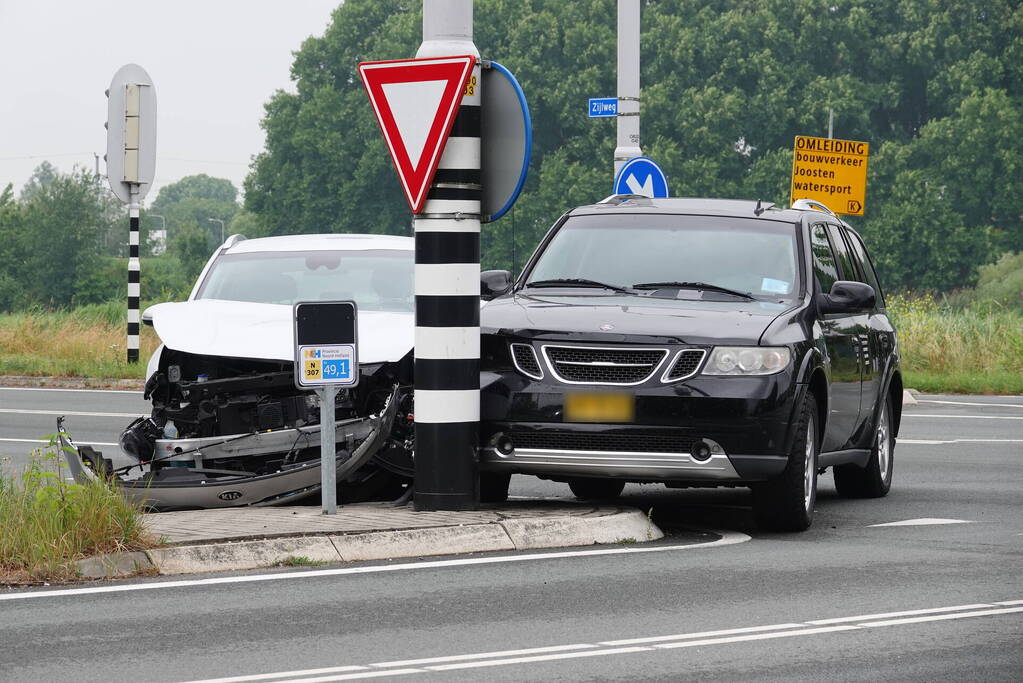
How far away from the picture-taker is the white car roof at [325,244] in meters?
12.1

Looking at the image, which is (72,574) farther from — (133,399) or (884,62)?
(884,62)

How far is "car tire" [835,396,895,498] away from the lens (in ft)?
38.8

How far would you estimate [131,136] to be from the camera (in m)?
22.6

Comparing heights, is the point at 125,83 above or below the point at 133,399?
above

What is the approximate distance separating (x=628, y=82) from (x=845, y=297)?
35.8ft

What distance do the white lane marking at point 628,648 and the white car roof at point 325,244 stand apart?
226 inches

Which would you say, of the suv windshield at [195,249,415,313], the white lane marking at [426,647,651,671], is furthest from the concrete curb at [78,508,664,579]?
the suv windshield at [195,249,415,313]

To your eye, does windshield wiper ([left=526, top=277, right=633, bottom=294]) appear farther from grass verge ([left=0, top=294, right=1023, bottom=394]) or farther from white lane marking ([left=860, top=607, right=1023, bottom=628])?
grass verge ([left=0, top=294, right=1023, bottom=394])

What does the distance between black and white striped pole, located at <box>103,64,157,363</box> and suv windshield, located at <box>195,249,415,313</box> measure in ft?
35.7

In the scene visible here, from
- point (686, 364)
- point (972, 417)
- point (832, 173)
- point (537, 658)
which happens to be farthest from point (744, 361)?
point (832, 173)

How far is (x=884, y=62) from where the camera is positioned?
2886 inches

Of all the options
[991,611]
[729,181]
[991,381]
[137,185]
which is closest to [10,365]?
[137,185]

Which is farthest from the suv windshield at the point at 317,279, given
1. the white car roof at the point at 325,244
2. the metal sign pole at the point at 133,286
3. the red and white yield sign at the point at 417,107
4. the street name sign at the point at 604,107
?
the metal sign pole at the point at 133,286

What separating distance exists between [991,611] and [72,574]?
3.96 meters
